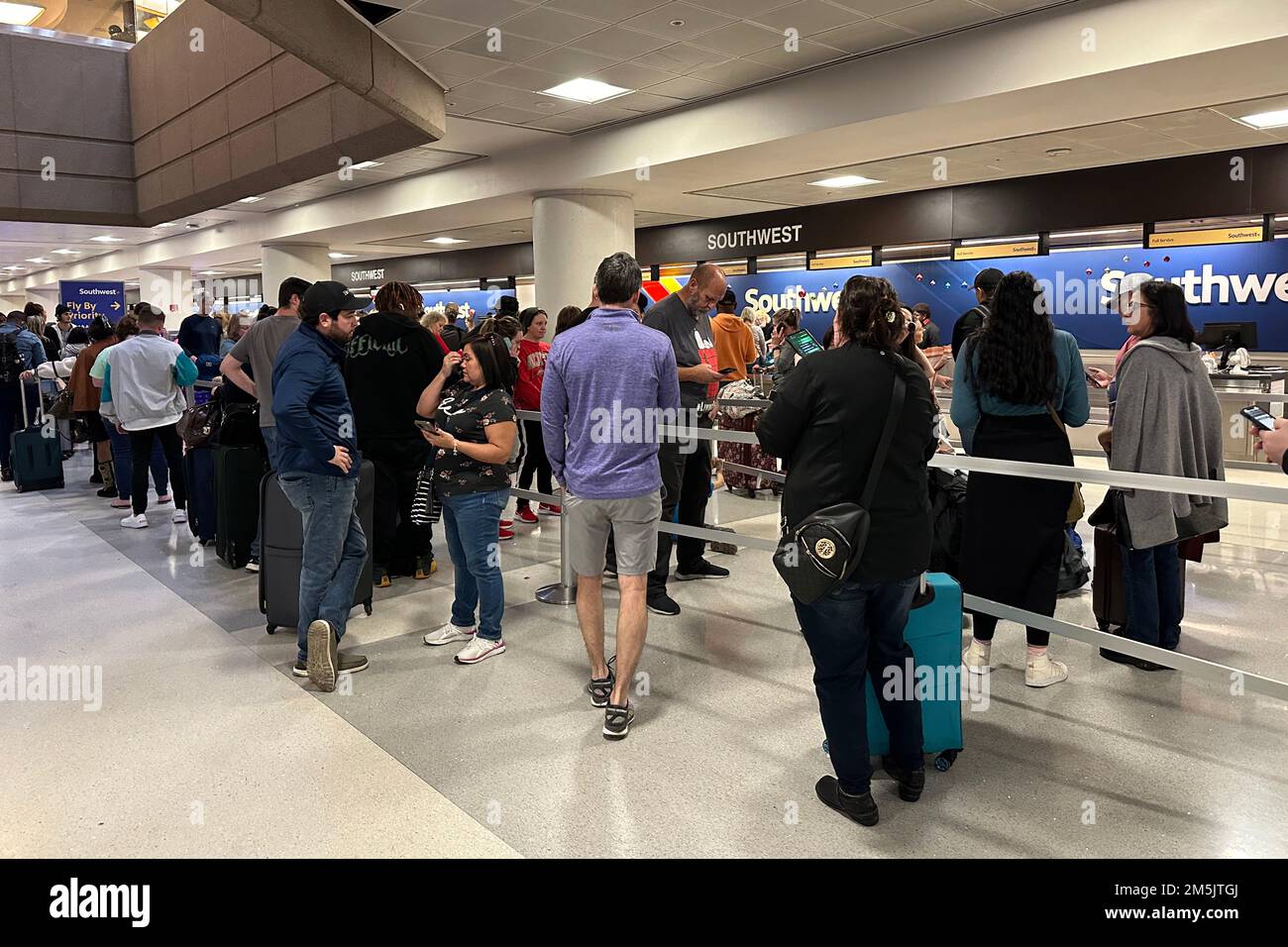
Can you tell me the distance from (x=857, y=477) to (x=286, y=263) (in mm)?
17205

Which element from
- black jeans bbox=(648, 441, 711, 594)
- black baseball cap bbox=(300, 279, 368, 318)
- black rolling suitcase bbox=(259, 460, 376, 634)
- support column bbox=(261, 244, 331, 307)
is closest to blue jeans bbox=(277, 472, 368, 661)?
black rolling suitcase bbox=(259, 460, 376, 634)

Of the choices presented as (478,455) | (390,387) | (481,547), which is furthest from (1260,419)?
(390,387)

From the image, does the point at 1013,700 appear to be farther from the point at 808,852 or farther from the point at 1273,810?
the point at 808,852

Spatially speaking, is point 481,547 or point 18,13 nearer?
point 481,547

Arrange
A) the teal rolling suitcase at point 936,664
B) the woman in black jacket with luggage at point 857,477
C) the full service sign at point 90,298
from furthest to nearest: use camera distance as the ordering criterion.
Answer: the full service sign at point 90,298 → the teal rolling suitcase at point 936,664 → the woman in black jacket with luggage at point 857,477

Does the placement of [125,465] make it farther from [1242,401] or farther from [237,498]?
[1242,401]

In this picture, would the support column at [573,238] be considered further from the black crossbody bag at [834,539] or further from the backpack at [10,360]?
the black crossbody bag at [834,539]

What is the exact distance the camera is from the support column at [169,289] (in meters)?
21.5

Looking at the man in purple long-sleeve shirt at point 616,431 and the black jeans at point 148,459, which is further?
the black jeans at point 148,459

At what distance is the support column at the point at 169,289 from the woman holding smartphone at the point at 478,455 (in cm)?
2056

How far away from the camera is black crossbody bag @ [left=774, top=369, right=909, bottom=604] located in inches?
90.6

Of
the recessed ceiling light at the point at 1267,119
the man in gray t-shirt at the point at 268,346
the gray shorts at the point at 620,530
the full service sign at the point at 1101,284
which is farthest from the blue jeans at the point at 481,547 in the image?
the recessed ceiling light at the point at 1267,119

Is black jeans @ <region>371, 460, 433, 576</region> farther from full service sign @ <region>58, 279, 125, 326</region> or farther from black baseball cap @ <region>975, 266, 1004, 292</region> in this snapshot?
full service sign @ <region>58, 279, 125, 326</region>

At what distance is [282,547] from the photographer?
13.4 feet
